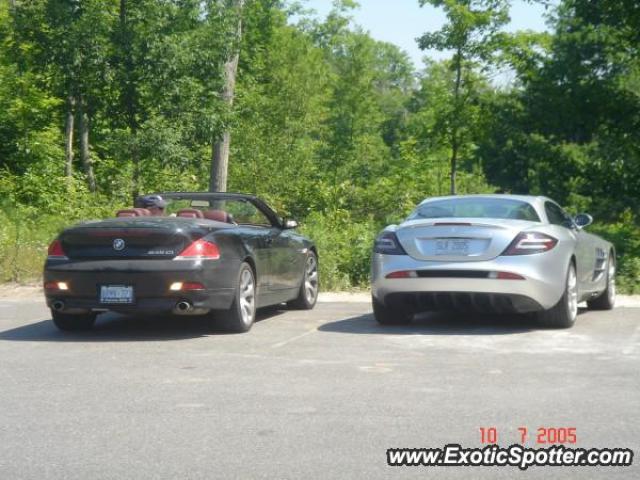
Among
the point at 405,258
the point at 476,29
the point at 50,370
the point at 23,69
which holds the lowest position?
the point at 50,370

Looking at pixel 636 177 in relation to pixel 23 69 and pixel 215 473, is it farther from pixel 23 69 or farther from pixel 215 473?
pixel 215 473

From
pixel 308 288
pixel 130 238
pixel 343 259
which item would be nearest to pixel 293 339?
pixel 130 238

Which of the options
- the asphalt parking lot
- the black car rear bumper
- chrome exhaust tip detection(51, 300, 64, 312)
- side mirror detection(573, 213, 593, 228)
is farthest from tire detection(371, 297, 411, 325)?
chrome exhaust tip detection(51, 300, 64, 312)

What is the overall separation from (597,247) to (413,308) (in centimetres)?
287

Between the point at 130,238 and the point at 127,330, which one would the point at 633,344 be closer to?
the point at 130,238

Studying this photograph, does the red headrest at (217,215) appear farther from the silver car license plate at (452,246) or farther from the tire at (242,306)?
the silver car license plate at (452,246)

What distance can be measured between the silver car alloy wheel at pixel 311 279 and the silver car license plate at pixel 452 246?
2828 millimetres

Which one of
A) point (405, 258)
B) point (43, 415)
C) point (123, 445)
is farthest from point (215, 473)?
point (405, 258)

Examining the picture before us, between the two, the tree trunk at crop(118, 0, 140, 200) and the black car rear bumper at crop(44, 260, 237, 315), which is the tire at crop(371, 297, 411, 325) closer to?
the black car rear bumper at crop(44, 260, 237, 315)

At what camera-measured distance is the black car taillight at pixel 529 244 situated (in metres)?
10.5

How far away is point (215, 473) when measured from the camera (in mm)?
5164

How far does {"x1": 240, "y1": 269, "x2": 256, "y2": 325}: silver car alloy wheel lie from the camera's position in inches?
430

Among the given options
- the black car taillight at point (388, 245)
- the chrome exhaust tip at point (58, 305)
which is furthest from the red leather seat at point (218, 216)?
the chrome exhaust tip at point (58, 305)

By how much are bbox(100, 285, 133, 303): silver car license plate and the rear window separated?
3.13 meters
